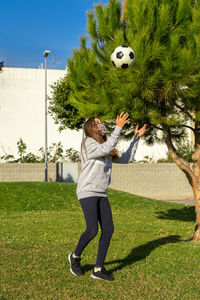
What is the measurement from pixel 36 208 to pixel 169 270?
9.84 m

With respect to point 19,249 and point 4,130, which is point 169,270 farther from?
point 4,130

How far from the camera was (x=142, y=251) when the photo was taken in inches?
274

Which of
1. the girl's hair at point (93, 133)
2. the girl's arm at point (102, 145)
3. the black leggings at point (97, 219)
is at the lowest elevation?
the black leggings at point (97, 219)

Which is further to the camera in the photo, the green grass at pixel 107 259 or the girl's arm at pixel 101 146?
the girl's arm at pixel 101 146

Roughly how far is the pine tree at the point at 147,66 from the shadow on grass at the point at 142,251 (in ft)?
2.34

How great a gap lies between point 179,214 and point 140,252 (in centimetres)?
706

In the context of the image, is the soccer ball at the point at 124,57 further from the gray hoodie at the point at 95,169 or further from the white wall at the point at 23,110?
the white wall at the point at 23,110

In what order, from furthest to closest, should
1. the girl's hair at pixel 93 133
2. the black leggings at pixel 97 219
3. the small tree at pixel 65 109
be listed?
the small tree at pixel 65 109, the girl's hair at pixel 93 133, the black leggings at pixel 97 219

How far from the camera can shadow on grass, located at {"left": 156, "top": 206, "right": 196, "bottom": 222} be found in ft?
41.2

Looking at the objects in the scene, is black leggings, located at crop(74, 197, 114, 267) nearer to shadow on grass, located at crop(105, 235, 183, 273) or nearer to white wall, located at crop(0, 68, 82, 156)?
shadow on grass, located at crop(105, 235, 183, 273)

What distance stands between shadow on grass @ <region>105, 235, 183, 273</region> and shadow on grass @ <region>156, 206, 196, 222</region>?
390 centimetres

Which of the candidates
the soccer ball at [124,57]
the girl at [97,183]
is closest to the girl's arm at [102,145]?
the girl at [97,183]

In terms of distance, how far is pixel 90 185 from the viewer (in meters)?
4.99

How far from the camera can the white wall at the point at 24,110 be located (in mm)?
28859
